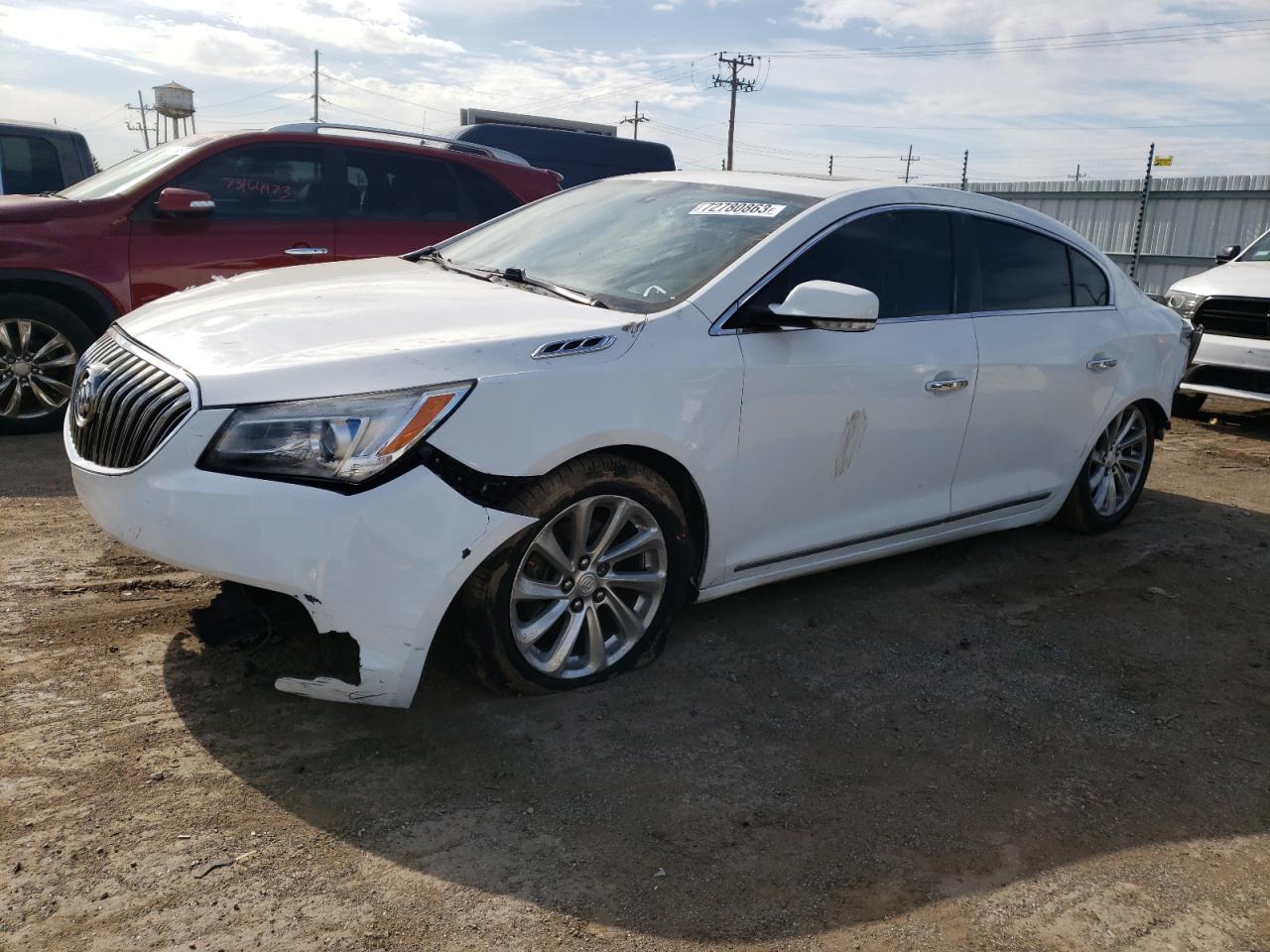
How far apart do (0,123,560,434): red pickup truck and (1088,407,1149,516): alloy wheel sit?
173 inches

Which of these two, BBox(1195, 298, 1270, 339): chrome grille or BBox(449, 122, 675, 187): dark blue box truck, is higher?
BBox(449, 122, 675, 187): dark blue box truck

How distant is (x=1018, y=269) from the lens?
4.70 m

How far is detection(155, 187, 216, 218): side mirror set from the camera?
616 centimetres

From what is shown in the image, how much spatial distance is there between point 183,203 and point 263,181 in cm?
75

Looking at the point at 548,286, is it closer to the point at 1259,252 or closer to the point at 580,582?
the point at 580,582

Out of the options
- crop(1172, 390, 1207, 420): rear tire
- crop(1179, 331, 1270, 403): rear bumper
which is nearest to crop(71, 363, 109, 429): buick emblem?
crop(1179, 331, 1270, 403): rear bumper

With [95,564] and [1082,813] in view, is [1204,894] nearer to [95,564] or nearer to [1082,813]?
[1082,813]

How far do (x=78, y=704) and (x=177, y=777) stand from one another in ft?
1.87

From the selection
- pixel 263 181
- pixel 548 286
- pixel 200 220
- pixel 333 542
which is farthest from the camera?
pixel 263 181

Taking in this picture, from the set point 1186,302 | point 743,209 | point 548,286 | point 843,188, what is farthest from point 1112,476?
point 1186,302

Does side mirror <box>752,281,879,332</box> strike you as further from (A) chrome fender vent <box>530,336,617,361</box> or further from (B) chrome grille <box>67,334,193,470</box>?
(B) chrome grille <box>67,334,193,470</box>

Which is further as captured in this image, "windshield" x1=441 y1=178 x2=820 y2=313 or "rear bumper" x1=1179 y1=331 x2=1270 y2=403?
"rear bumper" x1=1179 y1=331 x2=1270 y2=403

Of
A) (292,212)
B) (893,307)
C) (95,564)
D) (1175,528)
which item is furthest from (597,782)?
(292,212)

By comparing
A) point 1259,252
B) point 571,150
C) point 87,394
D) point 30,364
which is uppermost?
point 571,150
